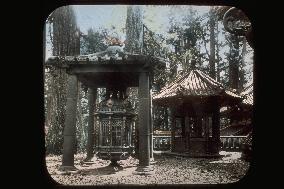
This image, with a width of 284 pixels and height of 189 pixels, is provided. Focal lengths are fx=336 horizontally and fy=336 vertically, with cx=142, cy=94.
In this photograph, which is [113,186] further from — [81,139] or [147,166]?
[81,139]

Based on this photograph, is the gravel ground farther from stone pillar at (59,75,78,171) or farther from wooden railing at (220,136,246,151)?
wooden railing at (220,136,246,151)

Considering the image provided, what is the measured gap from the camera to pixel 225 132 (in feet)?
52.7

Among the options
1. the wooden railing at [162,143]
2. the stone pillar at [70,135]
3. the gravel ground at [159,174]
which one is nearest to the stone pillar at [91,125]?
the gravel ground at [159,174]

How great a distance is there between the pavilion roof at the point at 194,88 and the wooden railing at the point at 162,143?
2492 millimetres

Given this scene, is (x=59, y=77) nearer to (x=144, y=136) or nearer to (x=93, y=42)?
(x=144, y=136)

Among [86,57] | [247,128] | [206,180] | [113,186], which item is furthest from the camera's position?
[247,128]

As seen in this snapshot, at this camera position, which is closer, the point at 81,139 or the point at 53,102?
the point at 53,102

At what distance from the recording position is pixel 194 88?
10922 millimetres

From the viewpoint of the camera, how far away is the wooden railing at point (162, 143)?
1320 cm

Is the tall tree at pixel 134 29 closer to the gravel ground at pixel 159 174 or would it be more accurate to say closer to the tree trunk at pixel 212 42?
the gravel ground at pixel 159 174

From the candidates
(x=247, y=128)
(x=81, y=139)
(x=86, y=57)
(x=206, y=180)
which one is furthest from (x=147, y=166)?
(x=247, y=128)

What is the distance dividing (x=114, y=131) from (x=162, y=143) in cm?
552

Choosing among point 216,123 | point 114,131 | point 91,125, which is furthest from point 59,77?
point 216,123

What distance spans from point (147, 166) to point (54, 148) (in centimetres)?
536
